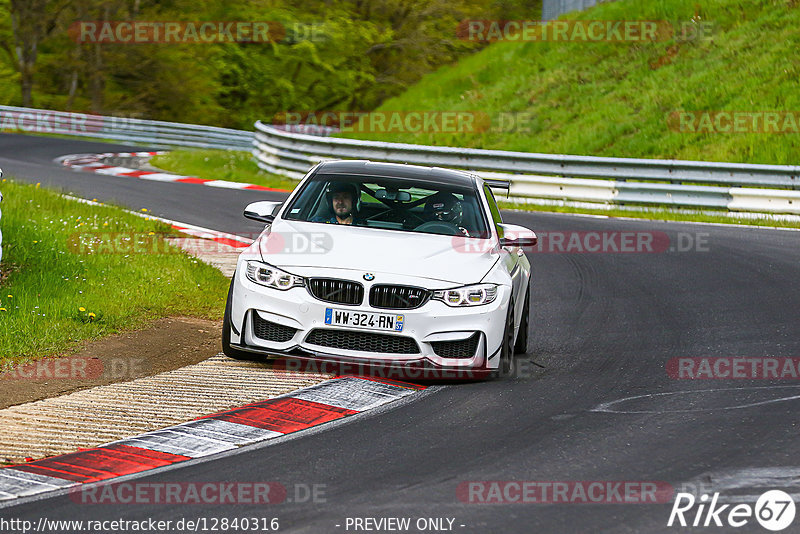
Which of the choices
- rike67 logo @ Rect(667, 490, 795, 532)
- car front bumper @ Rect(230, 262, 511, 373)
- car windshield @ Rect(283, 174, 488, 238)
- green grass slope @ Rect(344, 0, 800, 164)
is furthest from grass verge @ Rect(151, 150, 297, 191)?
rike67 logo @ Rect(667, 490, 795, 532)

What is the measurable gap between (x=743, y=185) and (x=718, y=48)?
10.7m

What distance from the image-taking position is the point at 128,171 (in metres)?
25.3

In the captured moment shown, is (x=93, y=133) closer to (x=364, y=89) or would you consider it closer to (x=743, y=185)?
(x=364, y=89)

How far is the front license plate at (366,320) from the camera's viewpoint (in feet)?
24.7

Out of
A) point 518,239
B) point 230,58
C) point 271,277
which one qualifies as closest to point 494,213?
point 518,239

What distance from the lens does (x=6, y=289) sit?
31.7 ft

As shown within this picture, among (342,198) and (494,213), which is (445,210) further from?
(342,198)

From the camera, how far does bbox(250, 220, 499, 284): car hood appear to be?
7.73 meters

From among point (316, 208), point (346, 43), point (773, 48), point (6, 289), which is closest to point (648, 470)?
point (316, 208)

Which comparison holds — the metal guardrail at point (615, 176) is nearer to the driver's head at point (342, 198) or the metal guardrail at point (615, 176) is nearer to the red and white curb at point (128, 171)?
the red and white curb at point (128, 171)

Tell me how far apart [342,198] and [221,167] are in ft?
63.4

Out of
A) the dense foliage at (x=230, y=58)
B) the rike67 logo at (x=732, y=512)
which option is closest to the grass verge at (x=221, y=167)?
the dense foliage at (x=230, y=58)

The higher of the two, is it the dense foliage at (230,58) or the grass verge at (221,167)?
the dense foliage at (230,58)

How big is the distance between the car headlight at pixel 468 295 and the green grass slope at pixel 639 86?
16.9 m
